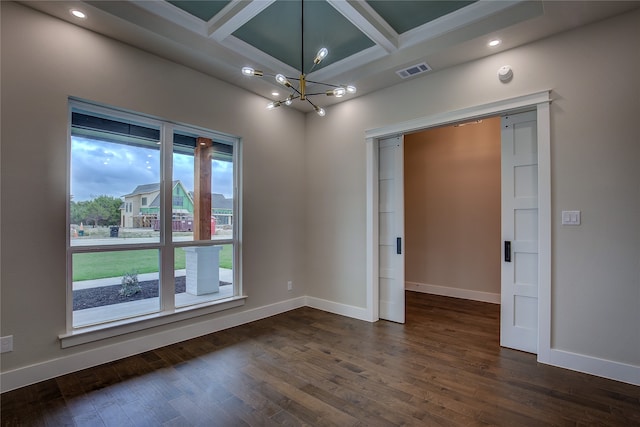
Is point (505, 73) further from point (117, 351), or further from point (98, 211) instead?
point (117, 351)

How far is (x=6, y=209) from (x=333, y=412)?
299cm

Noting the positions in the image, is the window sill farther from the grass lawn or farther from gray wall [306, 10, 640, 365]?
gray wall [306, 10, 640, 365]

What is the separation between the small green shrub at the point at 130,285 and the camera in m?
3.18

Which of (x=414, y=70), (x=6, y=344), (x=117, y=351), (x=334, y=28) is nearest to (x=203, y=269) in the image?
(x=117, y=351)

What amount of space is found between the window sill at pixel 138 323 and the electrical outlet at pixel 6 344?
30cm

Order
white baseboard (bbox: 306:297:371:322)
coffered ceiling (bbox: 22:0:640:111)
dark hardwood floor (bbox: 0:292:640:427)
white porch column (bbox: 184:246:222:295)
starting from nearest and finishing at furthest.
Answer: dark hardwood floor (bbox: 0:292:640:427), coffered ceiling (bbox: 22:0:640:111), white porch column (bbox: 184:246:222:295), white baseboard (bbox: 306:297:371:322)

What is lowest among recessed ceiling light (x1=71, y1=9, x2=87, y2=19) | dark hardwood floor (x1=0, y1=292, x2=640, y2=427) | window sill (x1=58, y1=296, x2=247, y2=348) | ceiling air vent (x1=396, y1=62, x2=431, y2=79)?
dark hardwood floor (x1=0, y1=292, x2=640, y2=427)

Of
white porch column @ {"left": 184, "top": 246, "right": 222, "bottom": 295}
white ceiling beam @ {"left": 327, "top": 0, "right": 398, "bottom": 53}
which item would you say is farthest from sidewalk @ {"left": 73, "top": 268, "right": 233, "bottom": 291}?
white ceiling beam @ {"left": 327, "top": 0, "right": 398, "bottom": 53}

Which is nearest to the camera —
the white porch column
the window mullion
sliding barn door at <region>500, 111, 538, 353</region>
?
sliding barn door at <region>500, 111, 538, 353</region>

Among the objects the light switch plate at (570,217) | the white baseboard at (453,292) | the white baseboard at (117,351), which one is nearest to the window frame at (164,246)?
the white baseboard at (117,351)

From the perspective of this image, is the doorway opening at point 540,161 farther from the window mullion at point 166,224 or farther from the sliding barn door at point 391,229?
the window mullion at point 166,224

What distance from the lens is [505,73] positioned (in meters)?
3.14

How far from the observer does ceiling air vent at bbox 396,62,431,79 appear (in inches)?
137

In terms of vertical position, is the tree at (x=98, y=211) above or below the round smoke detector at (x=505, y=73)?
below
